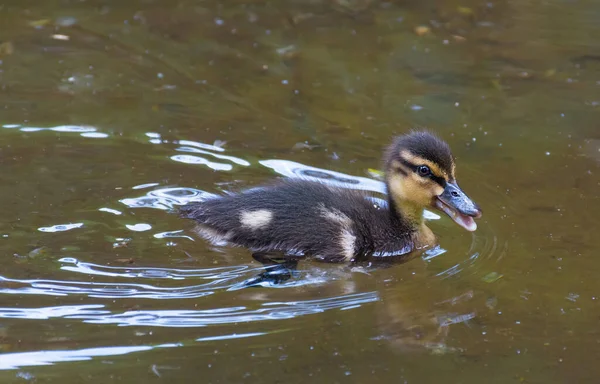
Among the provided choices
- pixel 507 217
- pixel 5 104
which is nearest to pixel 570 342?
pixel 507 217

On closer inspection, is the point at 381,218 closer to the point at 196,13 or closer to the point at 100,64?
the point at 100,64

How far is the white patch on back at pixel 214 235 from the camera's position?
4.66 meters

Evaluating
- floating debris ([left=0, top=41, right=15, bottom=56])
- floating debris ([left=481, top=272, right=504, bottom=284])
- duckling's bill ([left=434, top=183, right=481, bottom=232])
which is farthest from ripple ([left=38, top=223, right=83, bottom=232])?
floating debris ([left=0, top=41, right=15, bottom=56])

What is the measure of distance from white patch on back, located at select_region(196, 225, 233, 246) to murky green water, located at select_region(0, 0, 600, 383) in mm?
71

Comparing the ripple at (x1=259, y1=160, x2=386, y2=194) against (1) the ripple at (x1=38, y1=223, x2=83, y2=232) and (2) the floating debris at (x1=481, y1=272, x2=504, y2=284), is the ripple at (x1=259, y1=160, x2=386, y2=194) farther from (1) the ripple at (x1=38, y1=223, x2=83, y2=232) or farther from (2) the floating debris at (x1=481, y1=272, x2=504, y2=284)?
(1) the ripple at (x1=38, y1=223, x2=83, y2=232)

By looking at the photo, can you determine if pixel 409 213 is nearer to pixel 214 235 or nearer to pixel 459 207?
pixel 459 207

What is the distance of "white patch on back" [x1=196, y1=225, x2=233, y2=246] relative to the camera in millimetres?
4660

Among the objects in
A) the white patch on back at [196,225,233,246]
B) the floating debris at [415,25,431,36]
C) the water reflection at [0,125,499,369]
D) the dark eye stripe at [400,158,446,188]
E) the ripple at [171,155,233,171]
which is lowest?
the white patch on back at [196,225,233,246]

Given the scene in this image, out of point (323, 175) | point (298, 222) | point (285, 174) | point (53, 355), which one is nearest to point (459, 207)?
point (298, 222)

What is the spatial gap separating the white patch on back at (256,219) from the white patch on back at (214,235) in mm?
93

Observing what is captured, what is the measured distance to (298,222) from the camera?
462cm

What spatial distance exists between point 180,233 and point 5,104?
2014 millimetres

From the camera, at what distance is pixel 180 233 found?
470cm

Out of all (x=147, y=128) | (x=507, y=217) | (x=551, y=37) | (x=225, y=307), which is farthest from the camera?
(x=551, y=37)
